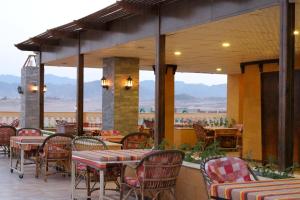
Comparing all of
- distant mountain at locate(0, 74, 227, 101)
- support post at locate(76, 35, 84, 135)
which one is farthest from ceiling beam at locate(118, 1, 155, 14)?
distant mountain at locate(0, 74, 227, 101)

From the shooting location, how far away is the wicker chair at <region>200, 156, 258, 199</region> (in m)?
4.11

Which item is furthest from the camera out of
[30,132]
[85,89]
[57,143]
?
[85,89]

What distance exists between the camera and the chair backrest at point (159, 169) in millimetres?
5484

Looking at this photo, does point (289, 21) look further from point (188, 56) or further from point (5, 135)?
point (5, 135)

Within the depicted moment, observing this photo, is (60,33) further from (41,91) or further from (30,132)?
(41,91)

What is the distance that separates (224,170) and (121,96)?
839 centimetres

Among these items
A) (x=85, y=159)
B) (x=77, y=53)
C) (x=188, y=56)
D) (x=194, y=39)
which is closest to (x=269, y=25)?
(x=194, y=39)

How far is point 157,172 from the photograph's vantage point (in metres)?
5.57

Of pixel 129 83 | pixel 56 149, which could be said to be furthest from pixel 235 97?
pixel 56 149

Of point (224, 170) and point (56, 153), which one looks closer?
point (224, 170)

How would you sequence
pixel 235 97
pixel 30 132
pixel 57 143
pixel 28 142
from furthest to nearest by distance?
pixel 235 97, pixel 30 132, pixel 28 142, pixel 57 143

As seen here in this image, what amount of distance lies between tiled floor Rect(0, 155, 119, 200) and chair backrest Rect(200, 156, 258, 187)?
330 centimetres

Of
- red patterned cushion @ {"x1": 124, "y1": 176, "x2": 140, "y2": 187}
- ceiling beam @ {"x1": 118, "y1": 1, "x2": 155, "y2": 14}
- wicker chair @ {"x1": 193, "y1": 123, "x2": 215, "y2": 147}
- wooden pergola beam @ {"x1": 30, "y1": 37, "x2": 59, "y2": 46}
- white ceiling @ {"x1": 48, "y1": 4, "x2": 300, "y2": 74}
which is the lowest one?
red patterned cushion @ {"x1": 124, "y1": 176, "x2": 140, "y2": 187}

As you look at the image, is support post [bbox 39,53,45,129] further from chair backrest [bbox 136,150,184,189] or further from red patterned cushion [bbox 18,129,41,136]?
chair backrest [bbox 136,150,184,189]
